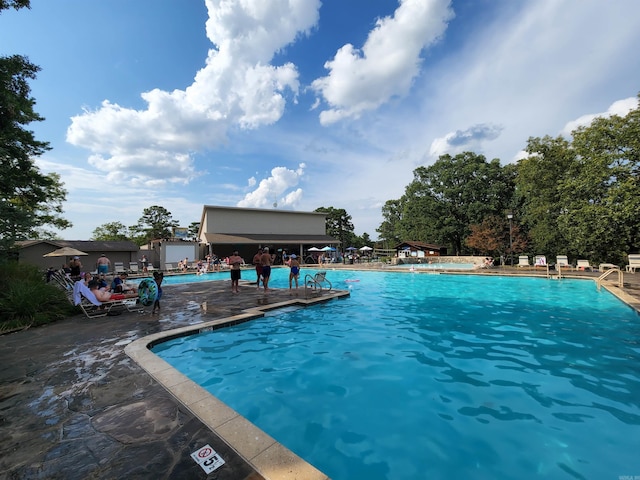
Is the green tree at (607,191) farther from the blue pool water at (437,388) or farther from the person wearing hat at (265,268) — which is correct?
the person wearing hat at (265,268)

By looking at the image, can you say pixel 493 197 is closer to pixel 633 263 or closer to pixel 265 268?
pixel 633 263

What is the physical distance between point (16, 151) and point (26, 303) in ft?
20.9

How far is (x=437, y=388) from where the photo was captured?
4.29 m

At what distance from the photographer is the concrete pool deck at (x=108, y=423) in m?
2.21

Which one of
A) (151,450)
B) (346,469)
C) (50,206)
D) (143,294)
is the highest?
(50,206)

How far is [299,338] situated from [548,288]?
13.0m

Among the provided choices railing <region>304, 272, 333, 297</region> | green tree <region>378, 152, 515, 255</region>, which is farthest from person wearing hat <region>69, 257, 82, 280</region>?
green tree <region>378, 152, 515, 255</region>

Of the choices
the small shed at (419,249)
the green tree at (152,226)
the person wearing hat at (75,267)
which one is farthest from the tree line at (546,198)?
the green tree at (152,226)

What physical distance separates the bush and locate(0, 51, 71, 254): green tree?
110 centimetres

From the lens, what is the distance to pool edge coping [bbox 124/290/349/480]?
2189 millimetres

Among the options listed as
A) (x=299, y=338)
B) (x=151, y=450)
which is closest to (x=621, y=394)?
(x=299, y=338)

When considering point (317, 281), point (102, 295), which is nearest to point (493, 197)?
point (317, 281)

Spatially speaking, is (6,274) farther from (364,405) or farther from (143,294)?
(364,405)

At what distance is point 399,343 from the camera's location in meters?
6.19
